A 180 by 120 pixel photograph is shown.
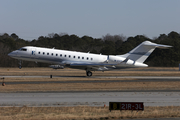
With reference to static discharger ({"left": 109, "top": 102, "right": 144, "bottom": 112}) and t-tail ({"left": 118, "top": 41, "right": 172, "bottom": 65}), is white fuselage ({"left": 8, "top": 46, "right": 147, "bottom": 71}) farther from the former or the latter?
static discharger ({"left": 109, "top": 102, "right": 144, "bottom": 112})

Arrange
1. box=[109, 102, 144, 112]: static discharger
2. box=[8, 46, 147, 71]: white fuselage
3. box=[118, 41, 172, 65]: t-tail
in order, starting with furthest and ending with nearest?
box=[118, 41, 172, 65]: t-tail → box=[8, 46, 147, 71]: white fuselage → box=[109, 102, 144, 112]: static discharger

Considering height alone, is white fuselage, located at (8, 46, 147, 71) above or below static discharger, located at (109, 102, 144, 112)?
above

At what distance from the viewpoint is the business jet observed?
43.0 meters

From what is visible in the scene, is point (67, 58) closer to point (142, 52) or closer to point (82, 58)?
point (82, 58)

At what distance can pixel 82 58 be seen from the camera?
44219mm

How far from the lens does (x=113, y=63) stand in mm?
44812

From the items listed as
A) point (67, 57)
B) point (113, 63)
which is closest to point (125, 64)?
point (113, 63)

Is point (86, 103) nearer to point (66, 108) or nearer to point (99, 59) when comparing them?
point (66, 108)

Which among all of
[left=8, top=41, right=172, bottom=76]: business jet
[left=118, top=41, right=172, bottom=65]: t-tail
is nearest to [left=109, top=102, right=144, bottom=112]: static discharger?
[left=8, top=41, right=172, bottom=76]: business jet

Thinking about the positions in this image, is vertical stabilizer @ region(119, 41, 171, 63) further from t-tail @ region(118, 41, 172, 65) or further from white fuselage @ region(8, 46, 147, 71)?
white fuselage @ region(8, 46, 147, 71)

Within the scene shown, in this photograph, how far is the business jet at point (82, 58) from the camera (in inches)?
1692

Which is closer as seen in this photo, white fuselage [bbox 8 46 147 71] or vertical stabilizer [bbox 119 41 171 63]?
white fuselage [bbox 8 46 147 71]

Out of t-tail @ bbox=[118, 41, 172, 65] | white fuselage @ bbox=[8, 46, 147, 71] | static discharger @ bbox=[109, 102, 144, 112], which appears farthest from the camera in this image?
t-tail @ bbox=[118, 41, 172, 65]

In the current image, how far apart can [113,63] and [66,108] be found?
28.8 m
